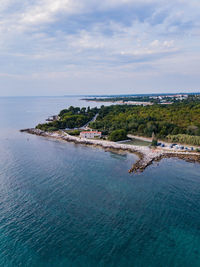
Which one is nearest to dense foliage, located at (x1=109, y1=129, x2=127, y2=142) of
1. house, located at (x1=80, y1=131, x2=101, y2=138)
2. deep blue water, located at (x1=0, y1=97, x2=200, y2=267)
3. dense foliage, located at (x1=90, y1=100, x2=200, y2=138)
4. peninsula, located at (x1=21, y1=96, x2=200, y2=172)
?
peninsula, located at (x1=21, y1=96, x2=200, y2=172)

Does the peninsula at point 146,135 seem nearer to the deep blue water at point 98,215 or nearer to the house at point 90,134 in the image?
the house at point 90,134

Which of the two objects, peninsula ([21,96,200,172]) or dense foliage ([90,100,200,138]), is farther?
dense foliage ([90,100,200,138])

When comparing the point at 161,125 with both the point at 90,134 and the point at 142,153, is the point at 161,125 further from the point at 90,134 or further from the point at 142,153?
the point at 90,134

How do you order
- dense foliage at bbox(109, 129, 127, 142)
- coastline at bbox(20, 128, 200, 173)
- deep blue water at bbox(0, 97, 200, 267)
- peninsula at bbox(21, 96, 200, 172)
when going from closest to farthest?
deep blue water at bbox(0, 97, 200, 267) → coastline at bbox(20, 128, 200, 173) → peninsula at bbox(21, 96, 200, 172) → dense foliage at bbox(109, 129, 127, 142)

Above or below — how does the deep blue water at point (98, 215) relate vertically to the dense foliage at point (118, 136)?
below

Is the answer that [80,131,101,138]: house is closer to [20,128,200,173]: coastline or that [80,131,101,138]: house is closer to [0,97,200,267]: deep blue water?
[20,128,200,173]: coastline

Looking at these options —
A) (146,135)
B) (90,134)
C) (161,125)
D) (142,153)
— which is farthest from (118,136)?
(161,125)

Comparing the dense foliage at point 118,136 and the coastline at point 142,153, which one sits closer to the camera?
the coastline at point 142,153

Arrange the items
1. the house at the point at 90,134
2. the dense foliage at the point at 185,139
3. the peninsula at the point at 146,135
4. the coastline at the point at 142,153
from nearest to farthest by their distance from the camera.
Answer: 1. the coastline at the point at 142,153
2. the peninsula at the point at 146,135
3. the dense foliage at the point at 185,139
4. the house at the point at 90,134

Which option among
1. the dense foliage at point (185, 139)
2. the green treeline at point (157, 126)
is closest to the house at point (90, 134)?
the green treeline at point (157, 126)

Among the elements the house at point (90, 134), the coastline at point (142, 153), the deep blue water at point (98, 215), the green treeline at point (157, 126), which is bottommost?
the deep blue water at point (98, 215)
